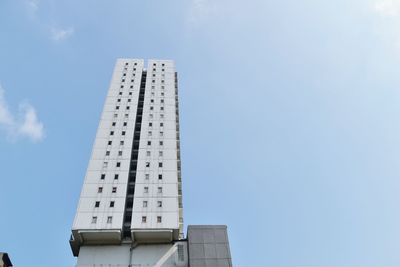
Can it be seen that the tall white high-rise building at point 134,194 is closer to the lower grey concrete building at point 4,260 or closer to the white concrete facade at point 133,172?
the white concrete facade at point 133,172

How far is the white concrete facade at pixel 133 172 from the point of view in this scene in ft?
113

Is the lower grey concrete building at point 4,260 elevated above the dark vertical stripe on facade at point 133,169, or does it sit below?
below

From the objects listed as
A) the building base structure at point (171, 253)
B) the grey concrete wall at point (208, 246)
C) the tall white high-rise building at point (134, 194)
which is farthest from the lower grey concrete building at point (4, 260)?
the grey concrete wall at point (208, 246)

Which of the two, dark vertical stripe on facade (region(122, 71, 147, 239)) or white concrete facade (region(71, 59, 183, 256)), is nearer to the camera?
white concrete facade (region(71, 59, 183, 256))

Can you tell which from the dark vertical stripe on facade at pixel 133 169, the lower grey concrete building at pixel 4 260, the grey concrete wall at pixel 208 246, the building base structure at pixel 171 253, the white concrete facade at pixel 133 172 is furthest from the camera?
the dark vertical stripe on facade at pixel 133 169

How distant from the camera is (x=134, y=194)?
37.6 meters

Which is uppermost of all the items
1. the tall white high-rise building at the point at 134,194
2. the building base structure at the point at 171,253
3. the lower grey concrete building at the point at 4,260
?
the tall white high-rise building at the point at 134,194

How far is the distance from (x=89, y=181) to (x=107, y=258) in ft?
27.2

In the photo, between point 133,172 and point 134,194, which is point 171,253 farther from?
point 133,172

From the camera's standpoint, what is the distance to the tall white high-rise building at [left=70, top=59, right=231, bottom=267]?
3397 cm

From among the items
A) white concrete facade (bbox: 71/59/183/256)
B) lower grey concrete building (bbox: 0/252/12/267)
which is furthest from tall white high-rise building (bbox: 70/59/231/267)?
lower grey concrete building (bbox: 0/252/12/267)

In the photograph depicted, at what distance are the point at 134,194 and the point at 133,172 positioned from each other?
4.22 metres

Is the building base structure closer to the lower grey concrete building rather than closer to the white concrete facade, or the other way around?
the white concrete facade

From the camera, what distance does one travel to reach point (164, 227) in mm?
34438
